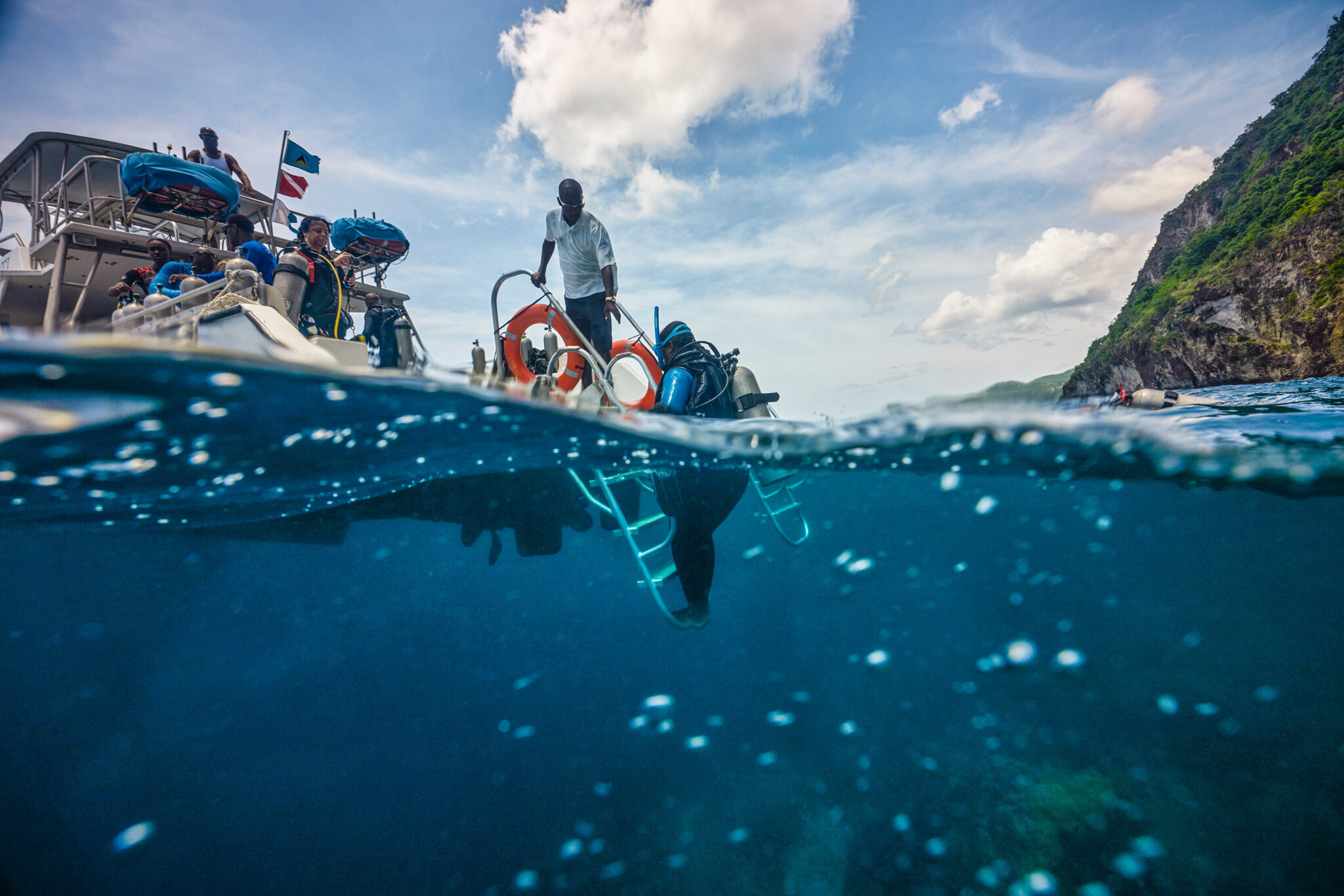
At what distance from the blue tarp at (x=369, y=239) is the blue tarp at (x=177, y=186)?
5.76 ft

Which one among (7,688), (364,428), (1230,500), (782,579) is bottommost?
(782,579)

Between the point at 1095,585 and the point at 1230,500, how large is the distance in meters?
5.23

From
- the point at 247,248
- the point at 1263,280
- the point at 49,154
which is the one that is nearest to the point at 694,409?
the point at 247,248

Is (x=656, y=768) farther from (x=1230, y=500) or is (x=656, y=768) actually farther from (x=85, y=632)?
(x=85, y=632)

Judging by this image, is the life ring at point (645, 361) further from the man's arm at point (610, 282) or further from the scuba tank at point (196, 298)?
the scuba tank at point (196, 298)

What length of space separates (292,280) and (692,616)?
19.2 ft

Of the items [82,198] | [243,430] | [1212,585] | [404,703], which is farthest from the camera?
[404,703]

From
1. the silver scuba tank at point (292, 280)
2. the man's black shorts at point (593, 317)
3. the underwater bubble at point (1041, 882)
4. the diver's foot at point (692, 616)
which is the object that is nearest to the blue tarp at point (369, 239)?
the silver scuba tank at point (292, 280)

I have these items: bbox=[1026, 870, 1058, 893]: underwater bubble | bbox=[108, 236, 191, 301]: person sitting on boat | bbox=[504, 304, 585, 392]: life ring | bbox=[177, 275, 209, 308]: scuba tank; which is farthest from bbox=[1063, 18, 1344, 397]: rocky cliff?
bbox=[108, 236, 191, 301]: person sitting on boat

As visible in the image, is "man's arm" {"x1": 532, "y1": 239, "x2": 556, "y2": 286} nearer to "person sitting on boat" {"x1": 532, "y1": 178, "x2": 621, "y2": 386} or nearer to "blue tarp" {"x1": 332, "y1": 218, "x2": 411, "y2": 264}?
"person sitting on boat" {"x1": 532, "y1": 178, "x2": 621, "y2": 386}

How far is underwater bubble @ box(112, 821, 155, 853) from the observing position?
6.07 m

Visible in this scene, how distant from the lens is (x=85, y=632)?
Result: 17.0 metres

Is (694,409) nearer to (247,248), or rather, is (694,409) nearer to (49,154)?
(247,248)

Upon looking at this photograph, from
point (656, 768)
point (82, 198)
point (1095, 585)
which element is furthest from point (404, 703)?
point (1095, 585)
